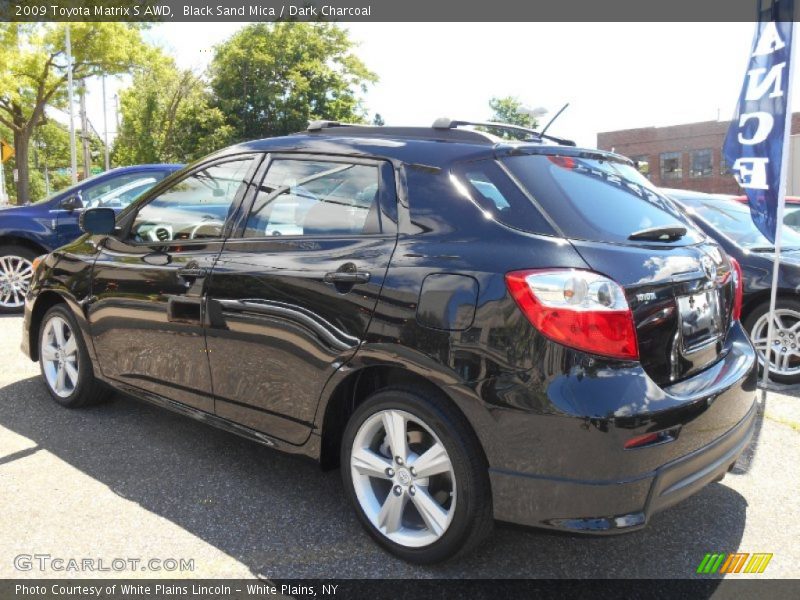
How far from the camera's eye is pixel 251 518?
316 centimetres

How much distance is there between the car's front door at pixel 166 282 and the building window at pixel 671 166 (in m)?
57.1

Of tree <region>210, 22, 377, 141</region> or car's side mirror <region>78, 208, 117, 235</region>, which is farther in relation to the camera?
tree <region>210, 22, 377, 141</region>

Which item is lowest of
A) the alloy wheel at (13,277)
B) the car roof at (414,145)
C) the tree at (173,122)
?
the alloy wheel at (13,277)

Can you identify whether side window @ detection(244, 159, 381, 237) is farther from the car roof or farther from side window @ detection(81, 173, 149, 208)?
side window @ detection(81, 173, 149, 208)

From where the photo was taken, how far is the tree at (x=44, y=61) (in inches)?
938

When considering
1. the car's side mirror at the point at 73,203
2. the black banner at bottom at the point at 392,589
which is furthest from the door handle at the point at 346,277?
the car's side mirror at the point at 73,203

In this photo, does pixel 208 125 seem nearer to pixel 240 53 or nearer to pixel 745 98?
pixel 240 53

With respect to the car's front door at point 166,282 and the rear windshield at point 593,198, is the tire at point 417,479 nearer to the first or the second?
the rear windshield at point 593,198

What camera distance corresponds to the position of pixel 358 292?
2816 mm

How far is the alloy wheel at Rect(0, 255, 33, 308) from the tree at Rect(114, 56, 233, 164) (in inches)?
1180

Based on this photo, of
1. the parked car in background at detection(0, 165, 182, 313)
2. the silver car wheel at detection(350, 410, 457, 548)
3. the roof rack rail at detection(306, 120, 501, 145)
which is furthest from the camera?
the parked car in background at detection(0, 165, 182, 313)

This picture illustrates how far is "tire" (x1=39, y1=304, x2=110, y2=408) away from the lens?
445 cm

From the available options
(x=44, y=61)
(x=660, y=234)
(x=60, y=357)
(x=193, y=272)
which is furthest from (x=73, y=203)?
(x=44, y=61)

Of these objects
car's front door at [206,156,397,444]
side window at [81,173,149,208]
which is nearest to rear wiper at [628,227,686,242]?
car's front door at [206,156,397,444]
